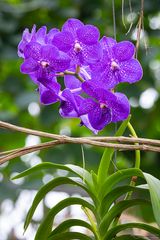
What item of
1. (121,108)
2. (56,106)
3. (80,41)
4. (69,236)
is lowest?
(69,236)

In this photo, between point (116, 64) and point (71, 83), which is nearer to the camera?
point (116, 64)

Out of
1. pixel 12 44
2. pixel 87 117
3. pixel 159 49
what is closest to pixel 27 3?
pixel 12 44

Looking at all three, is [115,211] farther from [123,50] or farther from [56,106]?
[56,106]

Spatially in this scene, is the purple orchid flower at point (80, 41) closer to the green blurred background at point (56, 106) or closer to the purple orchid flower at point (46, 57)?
the purple orchid flower at point (46, 57)

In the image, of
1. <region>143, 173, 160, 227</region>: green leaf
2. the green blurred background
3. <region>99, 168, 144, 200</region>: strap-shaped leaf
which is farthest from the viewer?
the green blurred background

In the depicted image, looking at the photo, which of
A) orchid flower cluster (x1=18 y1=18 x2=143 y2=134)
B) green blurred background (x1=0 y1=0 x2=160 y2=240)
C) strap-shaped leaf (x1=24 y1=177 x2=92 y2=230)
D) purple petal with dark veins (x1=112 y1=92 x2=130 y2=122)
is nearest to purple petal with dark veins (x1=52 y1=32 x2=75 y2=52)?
orchid flower cluster (x1=18 y1=18 x2=143 y2=134)

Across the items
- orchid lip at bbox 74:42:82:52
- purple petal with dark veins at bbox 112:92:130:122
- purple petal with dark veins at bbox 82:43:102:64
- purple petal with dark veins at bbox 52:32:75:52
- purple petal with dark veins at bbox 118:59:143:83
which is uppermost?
purple petal with dark veins at bbox 52:32:75:52

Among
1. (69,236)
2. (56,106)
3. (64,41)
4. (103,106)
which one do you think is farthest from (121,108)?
(56,106)

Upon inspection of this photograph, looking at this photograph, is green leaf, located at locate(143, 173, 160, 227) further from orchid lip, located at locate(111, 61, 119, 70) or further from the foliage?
orchid lip, located at locate(111, 61, 119, 70)
